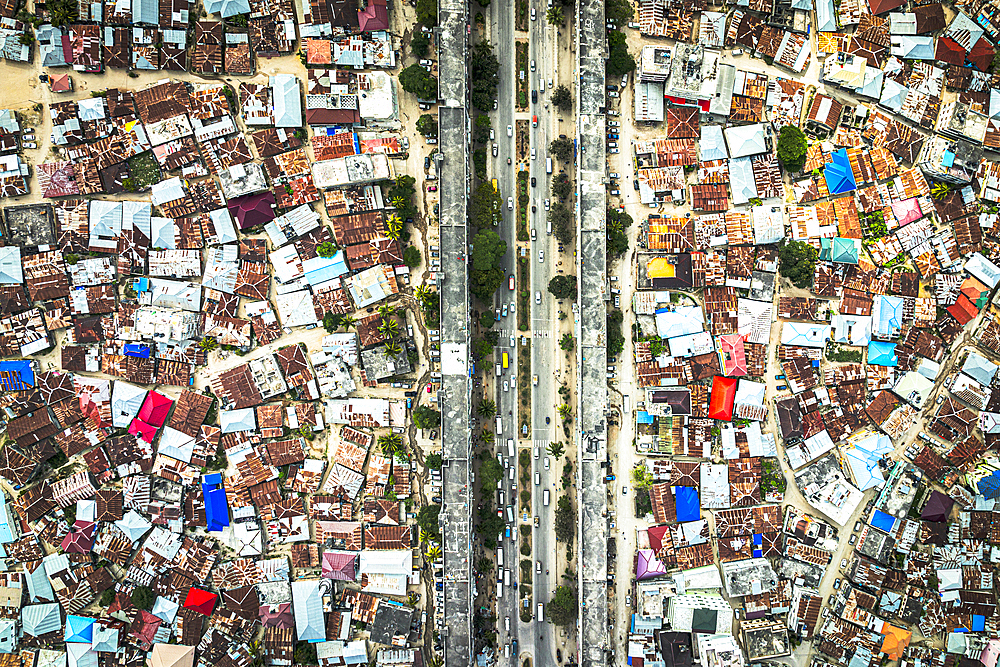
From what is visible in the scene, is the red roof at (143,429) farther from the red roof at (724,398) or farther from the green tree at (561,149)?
the red roof at (724,398)

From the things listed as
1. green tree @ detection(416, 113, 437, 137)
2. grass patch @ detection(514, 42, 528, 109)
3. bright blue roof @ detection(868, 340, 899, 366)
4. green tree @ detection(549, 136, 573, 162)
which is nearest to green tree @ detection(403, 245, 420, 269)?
green tree @ detection(416, 113, 437, 137)

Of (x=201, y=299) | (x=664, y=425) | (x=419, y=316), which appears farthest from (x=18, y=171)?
(x=664, y=425)

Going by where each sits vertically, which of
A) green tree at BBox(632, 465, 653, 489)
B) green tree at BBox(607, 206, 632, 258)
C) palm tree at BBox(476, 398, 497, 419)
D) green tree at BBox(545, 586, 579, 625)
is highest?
green tree at BBox(607, 206, 632, 258)

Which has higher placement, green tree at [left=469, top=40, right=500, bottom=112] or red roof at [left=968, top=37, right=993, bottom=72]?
red roof at [left=968, top=37, right=993, bottom=72]

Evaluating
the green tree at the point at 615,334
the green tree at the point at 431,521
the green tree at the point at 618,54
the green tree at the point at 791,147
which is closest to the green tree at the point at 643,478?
the green tree at the point at 615,334

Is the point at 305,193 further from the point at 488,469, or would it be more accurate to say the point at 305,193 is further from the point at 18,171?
A: the point at 488,469

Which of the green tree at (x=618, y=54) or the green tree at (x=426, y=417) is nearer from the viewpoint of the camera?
the green tree at (x=426, y=417)

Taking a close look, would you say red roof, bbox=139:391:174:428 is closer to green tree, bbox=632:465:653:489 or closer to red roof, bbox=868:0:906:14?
green tree, bbox=632:465:653:489
